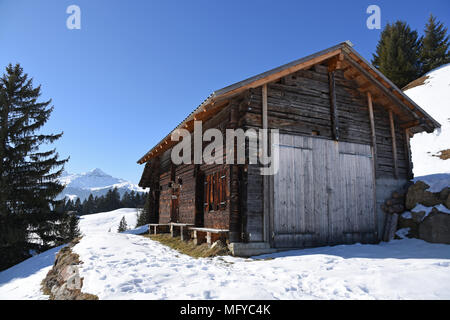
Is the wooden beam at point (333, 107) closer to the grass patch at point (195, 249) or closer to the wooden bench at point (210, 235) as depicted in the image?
the wooden bench at point (210, 235)

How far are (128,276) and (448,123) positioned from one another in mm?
31739

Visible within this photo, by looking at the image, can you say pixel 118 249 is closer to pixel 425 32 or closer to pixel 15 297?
pixel 15 297

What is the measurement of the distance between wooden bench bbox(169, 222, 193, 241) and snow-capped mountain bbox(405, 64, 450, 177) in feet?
56.3

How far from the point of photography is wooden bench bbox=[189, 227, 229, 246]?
849 centimetres

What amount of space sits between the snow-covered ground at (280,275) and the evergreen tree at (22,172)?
10.7m

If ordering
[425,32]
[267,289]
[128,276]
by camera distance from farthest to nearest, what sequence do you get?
[425,32]
[128,276]
[267,289]

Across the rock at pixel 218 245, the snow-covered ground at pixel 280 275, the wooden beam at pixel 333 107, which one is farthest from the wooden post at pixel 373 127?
the rock at pixel 218 245

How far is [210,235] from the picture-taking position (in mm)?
8969

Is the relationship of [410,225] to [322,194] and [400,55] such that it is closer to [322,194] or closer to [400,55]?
[322,194]

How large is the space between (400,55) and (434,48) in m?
7.86

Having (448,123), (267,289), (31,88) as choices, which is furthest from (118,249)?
(448,123)

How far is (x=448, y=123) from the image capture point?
88.1ft

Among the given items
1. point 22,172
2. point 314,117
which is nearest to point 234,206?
point 314,117

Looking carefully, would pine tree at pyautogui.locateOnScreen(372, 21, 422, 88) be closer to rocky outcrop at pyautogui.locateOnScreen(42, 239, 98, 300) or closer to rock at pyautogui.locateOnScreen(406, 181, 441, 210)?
rock at pyautogui.locateOnScreen(406, 181, 441, 210)
